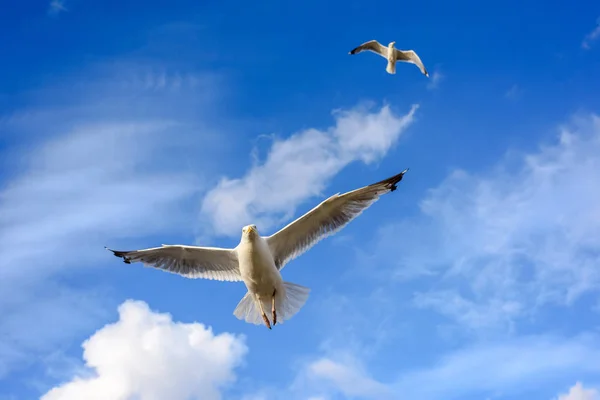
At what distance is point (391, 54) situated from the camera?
17297 millimetres

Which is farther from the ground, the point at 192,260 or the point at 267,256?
the point at 192,260

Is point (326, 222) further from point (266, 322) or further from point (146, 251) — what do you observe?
point (146, 251)

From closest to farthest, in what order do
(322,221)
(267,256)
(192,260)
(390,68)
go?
1. (267,256)
2. (322,221)
3. (192,260)
4. (390,68)

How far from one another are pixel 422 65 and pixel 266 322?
935 centimetres

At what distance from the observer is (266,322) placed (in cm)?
1055

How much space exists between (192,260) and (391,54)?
8.71 metres

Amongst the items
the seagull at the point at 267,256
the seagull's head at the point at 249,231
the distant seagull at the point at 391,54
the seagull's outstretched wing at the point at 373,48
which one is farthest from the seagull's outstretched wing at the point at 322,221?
the seagull's outstretched wing at the point at 373,48

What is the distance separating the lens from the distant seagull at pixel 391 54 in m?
17.3

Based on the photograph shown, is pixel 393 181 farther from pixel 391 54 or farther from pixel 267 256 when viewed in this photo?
pixel 391 54

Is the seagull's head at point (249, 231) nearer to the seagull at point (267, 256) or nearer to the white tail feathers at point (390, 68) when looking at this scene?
the seagull at point (267, 256)

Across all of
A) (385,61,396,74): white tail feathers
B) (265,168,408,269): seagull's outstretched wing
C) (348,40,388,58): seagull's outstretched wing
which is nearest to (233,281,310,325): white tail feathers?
(265,168,408,269): seagull's outstretched wing

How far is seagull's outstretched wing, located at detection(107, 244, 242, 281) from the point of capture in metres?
10.8

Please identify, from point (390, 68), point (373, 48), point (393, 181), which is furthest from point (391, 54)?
point (393, 181)

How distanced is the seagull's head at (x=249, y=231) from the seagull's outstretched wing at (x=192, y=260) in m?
0.49
